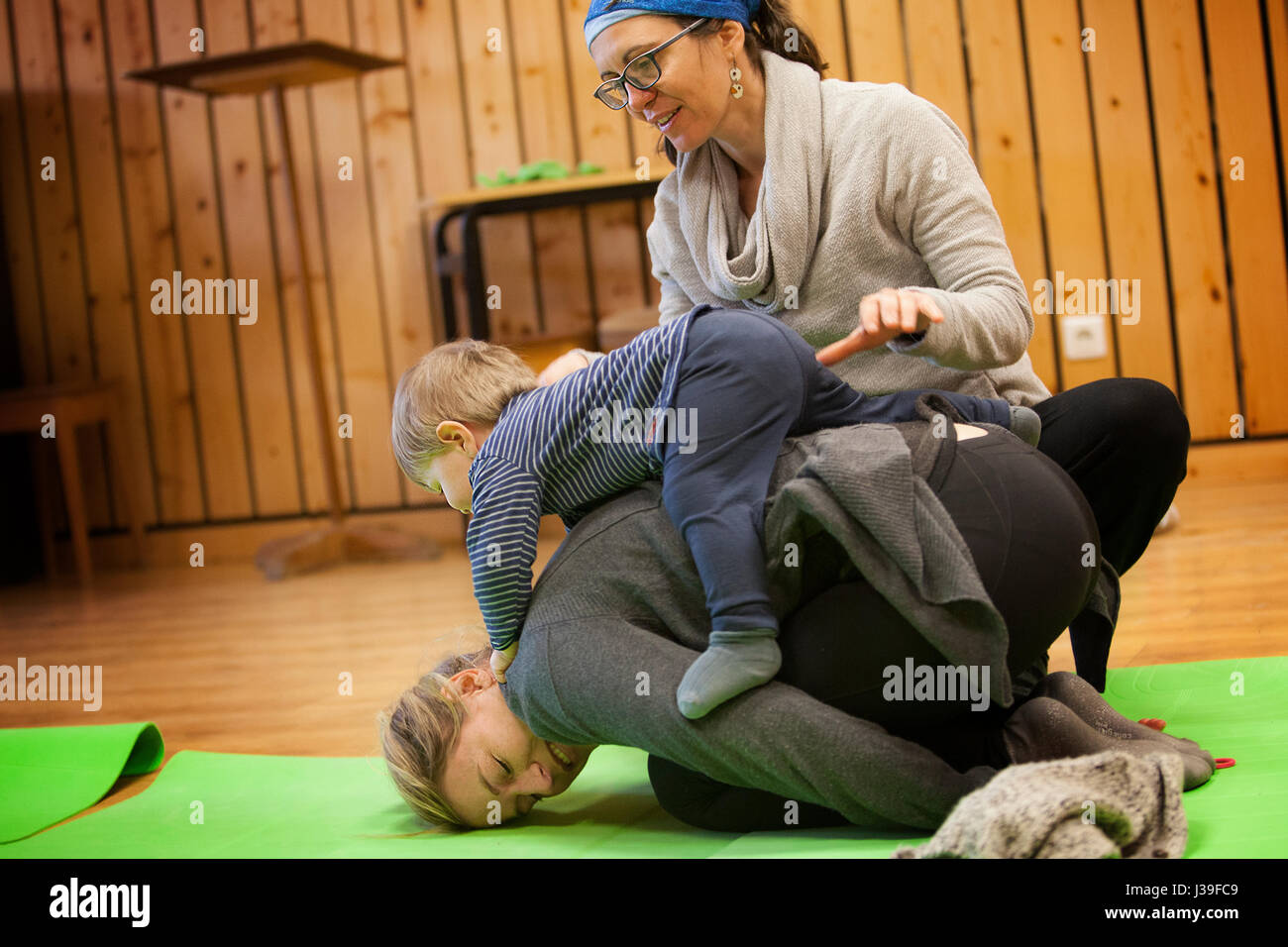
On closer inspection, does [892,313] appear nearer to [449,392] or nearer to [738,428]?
[738,428]

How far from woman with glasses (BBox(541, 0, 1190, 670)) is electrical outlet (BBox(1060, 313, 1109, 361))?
2296 millimetres

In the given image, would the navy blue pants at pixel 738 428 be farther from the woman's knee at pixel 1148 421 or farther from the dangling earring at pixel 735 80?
the dangling earring at pixel 735 80

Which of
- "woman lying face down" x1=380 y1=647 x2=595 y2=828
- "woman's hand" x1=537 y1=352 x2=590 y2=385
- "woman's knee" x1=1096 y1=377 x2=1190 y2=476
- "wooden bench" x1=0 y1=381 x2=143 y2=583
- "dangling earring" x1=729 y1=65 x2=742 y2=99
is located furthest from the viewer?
"wooden bench" x1=0 y1=381 x2=143 y2=583

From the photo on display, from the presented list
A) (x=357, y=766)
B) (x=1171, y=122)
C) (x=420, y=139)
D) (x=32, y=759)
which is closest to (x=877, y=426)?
(x=357, y=766)

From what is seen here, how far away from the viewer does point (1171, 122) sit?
3.74m

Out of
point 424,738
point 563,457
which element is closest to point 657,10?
point 563,457

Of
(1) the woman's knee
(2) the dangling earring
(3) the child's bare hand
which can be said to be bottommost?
(3) the child's bare hand

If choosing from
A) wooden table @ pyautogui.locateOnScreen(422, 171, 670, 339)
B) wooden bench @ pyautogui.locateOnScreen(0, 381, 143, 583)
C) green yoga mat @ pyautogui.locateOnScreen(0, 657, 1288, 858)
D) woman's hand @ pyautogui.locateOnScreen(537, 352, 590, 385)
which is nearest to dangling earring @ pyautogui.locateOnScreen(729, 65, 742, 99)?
woman's hand @ pyautogui.locateOnScreen(537, 352, 590, 385)

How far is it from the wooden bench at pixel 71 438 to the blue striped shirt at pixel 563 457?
333 cm

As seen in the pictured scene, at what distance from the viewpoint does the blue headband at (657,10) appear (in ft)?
5.18

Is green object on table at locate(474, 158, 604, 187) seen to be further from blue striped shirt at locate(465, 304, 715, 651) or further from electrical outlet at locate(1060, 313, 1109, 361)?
blue striped shirt at locate(465, 304, 715, 651)

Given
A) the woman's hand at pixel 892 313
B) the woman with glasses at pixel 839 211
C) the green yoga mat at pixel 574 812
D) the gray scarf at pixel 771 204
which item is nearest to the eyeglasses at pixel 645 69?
the woman with glasses at pixel 839 211

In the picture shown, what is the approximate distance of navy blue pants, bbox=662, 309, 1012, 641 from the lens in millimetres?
1198

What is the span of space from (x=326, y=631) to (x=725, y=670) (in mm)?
→ 2000
